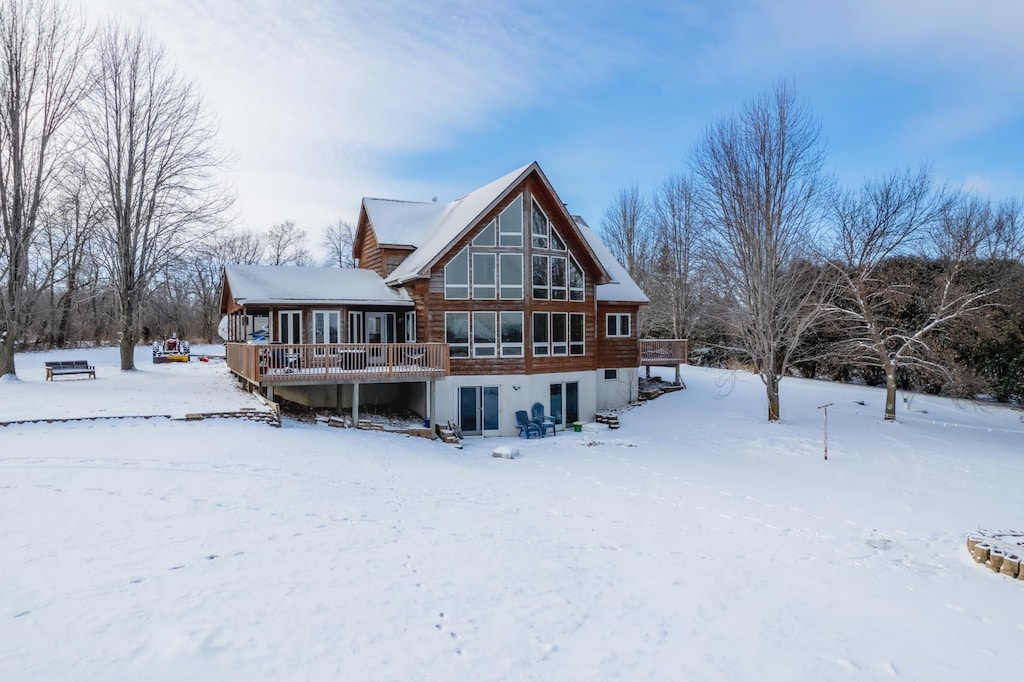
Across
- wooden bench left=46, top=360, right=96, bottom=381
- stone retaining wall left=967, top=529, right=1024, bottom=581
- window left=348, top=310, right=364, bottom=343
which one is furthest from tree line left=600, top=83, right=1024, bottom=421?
wooden bench left=46, top=360, right=96, bottom=381

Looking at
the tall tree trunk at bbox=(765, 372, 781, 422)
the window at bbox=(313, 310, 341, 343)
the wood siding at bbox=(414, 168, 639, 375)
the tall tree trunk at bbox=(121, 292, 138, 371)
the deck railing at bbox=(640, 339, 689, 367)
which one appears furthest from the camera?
the deck railing at bbox=(640, 339, 689, 367)

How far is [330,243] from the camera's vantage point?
2459 inches

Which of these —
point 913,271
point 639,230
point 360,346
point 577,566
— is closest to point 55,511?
point 577,566

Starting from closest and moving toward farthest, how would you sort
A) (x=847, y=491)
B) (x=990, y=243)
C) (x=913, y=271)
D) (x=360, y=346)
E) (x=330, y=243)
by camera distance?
(x=847, y=491) → (x=360, y=346) → (x=913, y=271) → (x=990, y=243) → (x=330, y=243)

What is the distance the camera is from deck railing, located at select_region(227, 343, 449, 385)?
16141mm

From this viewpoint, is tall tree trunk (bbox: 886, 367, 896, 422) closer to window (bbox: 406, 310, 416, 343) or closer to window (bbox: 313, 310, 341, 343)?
window (bbox: 406, 310, 416, 343)

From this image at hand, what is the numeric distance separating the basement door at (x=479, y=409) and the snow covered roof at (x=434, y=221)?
4.31 metres

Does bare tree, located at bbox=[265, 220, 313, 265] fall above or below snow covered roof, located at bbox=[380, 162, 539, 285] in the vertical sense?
above

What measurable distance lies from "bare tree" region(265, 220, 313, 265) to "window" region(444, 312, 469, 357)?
4862 cm

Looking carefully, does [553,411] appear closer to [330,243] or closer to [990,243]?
[990,243]

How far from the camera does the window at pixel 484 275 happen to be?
1942 centimetres

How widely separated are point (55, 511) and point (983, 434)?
81.7ft

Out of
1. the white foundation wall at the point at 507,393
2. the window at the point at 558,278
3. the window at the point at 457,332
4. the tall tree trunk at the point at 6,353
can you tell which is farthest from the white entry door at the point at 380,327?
the tall tree trunk at the point at 6,353

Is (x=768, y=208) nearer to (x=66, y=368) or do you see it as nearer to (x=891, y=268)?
(x=891, y=268)
